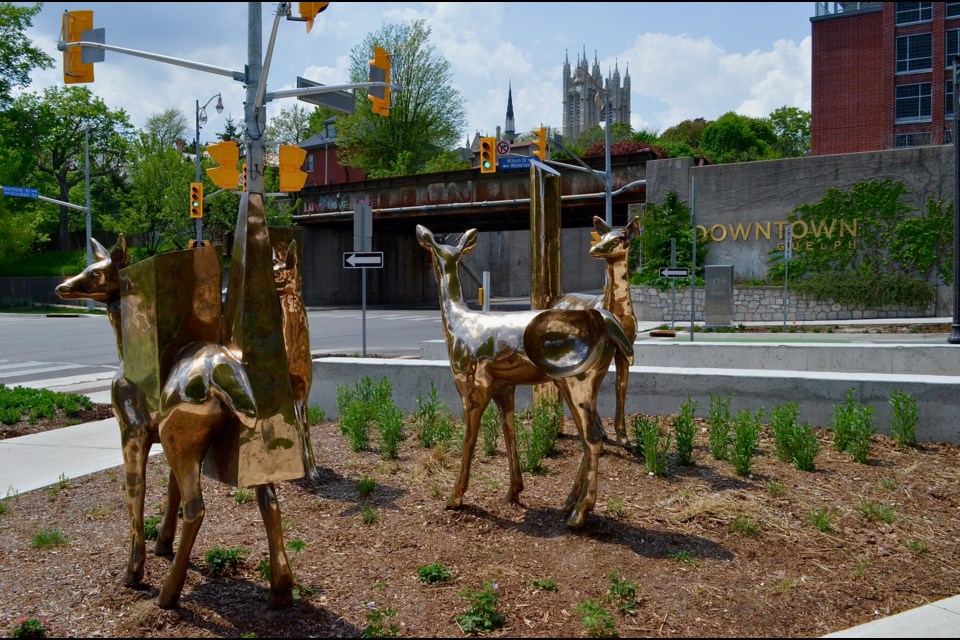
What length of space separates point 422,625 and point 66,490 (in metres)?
4.23

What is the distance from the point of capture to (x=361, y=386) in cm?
888

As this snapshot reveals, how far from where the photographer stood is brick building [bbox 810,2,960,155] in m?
49.0

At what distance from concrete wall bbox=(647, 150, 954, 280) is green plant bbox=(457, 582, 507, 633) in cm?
2526

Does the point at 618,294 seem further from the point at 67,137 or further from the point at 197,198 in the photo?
the point at 67,137

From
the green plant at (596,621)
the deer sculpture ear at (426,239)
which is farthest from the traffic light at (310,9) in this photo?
the green plant at (596,621)

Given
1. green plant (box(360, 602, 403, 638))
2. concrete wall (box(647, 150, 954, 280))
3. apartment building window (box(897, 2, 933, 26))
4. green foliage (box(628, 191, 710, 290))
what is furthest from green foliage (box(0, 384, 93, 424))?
apartment building window (box(897, 2, 933, 26))

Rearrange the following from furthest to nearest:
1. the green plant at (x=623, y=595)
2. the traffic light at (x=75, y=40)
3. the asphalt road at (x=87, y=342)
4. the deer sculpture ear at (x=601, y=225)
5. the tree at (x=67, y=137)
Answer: the tree at (x=67, y=137) < the asphalt road at (x=87, y=342) < the traffic light at (x=75, y=40) < the deer sculpture ear at (x=601, y=225) < the green plant at (x=623, y=595)

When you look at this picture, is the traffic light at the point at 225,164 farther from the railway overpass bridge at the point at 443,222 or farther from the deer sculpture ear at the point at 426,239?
the railway overpass bridge at the point at 443,222

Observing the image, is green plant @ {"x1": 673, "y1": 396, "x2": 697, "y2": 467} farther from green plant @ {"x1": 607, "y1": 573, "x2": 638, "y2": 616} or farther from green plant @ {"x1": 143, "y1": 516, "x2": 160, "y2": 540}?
green plant @ {"x1": 143, "y1": 516, "x2": 160, "y2": 540}

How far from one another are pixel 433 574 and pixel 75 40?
40.7ft

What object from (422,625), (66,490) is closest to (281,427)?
(422,625)

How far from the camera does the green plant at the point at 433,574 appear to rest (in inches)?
167

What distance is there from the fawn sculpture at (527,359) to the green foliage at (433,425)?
1.86m

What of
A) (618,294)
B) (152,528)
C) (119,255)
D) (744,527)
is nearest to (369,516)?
(152,528)
